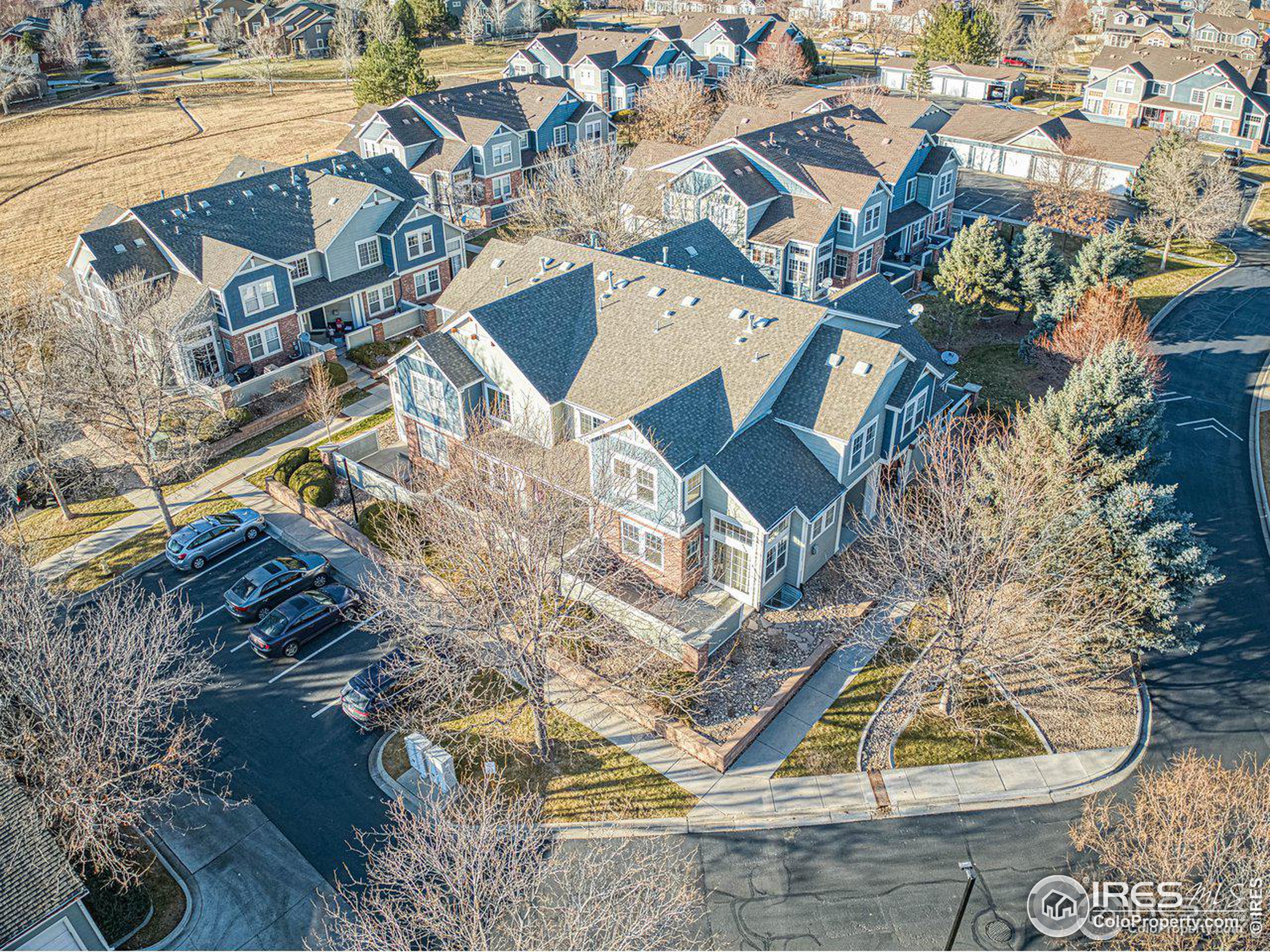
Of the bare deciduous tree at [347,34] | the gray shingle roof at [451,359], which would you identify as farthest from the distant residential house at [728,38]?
the gray shingle roof at [451,359]

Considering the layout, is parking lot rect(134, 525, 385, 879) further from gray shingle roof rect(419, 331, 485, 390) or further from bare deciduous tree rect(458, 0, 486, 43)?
bare deciduous tree rect(458, 0, 486, 43)

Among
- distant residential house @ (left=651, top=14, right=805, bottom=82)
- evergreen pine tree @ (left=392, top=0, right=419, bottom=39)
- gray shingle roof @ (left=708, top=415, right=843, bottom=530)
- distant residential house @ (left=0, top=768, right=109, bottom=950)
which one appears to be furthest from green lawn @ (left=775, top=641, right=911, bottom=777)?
evergreen pine tree @ (left=392, top=0, right=419, bottom=39)

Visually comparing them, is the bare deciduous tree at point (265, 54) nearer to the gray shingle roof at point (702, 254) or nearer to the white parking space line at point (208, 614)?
the gray shingle roof at point (702, 254)

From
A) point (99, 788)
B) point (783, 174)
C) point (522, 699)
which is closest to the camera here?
point (99, 788)

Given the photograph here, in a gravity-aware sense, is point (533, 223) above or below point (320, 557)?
above

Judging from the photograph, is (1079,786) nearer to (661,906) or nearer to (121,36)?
(661,906)

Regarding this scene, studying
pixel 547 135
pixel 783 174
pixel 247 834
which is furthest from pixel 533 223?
pixel 247 834

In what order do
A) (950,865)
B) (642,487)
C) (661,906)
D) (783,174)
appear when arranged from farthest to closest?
(783,174)
(642,487)
(950,865)
(661,906)

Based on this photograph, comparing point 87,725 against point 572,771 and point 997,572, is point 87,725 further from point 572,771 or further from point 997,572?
point 997,572
